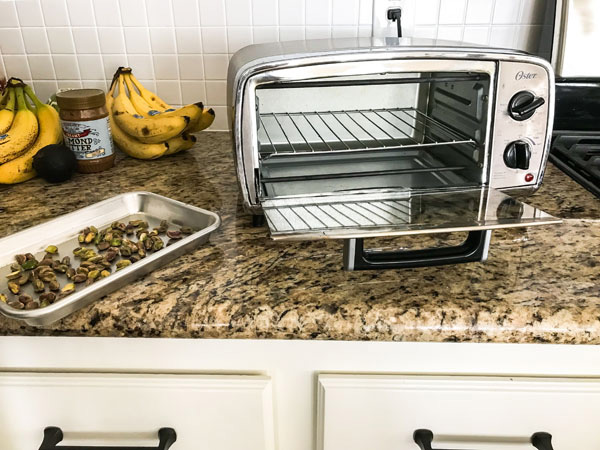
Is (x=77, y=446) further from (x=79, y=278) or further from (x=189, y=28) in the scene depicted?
(x=189, y=28)

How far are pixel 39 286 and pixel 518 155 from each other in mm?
715

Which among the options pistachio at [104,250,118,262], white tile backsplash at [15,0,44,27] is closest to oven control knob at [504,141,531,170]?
pistachio at [104,250,118,262]

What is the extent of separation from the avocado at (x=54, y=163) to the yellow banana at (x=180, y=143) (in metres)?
0.21

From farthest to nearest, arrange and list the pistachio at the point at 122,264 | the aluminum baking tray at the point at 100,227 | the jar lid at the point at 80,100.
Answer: the jar lid at the point at 80,100 → the pistachio at the point at 122,264 → the aluminum baking tray at the point at 100,227

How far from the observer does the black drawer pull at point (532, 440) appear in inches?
25.4

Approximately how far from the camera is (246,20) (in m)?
1.15

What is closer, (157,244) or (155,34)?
(157,244)

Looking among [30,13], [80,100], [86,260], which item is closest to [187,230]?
[86,260]

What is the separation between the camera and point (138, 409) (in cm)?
66

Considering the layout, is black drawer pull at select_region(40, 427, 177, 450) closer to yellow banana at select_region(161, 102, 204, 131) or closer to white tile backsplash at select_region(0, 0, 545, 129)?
yellow banana at select_region(161, 102, 204, 131)

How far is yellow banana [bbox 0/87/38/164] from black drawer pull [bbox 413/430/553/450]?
33.9 inches

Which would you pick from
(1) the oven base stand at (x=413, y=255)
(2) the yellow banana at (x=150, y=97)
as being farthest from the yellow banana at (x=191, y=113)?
(1) the oven base stand at (x=413, y=255)

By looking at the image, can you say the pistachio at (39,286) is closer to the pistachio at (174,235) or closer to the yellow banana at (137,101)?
the pistachio at (174,235)

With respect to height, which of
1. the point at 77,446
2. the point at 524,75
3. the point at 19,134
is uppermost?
the point at 524,75
